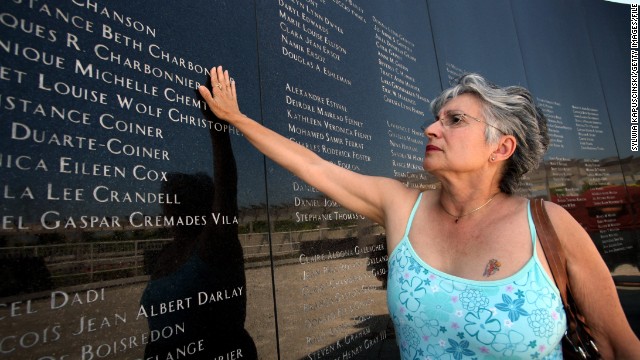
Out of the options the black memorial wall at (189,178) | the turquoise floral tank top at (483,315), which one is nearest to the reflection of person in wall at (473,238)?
the turquoise floral tank top at (483,315)

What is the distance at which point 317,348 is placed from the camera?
2.29 m

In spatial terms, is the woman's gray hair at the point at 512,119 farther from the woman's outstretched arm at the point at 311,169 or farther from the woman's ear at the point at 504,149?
the woman's outstretched arm at the point at 311,169

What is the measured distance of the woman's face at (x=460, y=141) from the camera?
175 centimetres

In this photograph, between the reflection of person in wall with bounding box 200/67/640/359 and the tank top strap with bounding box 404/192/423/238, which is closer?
the reflection of person in wall with bounding box 200/67/640/359

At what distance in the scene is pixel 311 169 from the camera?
1.98 metres

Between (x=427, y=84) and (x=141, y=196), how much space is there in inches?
129

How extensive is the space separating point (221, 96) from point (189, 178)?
0.45m

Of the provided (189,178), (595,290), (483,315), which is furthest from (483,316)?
(189,178)

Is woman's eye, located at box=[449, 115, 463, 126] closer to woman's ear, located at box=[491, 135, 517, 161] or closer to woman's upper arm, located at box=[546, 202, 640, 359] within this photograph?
woman's ear, located at box=[491, 135, 517, 161]

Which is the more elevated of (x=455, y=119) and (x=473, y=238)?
(x=455, y=119)

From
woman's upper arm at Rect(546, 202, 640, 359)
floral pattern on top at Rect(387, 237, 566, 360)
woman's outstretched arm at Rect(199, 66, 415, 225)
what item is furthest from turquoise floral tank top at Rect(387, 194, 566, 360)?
woman's outstretched arm at Rect(199, 66, 415, 225)

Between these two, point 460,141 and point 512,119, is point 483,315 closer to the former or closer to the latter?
point 460,141

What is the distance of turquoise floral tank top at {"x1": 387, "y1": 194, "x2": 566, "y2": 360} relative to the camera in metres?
1.39

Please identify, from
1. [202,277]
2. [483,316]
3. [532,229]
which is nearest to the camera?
[483,316]
